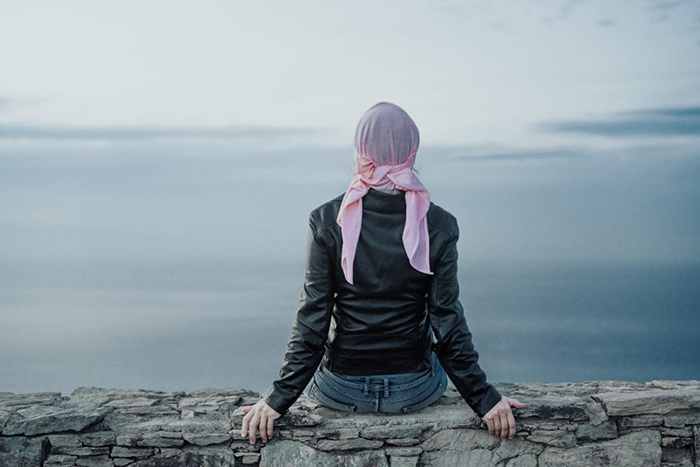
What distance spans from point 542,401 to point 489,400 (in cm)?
33

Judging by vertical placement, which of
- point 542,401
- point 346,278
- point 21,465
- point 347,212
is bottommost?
point 21,465

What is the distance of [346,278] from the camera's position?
127 inches

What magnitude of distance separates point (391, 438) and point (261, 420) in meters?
0.57

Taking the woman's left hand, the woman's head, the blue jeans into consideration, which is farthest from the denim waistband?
the woman's head

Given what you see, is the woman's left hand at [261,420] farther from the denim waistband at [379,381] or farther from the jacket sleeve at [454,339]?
the jacket sleeve at [454,339]

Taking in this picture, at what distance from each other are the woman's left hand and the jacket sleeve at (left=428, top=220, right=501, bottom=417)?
0.78 meters

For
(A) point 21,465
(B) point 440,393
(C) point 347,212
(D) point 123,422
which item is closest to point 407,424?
(B) point 440,393

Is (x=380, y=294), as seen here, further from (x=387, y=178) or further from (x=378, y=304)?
(x=387, y=178)

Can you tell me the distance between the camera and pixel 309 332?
10.5ft

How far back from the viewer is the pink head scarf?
319 cm

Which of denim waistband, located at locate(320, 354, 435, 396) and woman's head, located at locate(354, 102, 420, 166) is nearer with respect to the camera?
woman's head, located at locate(354, 102, 420, 166)

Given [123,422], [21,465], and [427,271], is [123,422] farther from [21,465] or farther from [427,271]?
[427,271]

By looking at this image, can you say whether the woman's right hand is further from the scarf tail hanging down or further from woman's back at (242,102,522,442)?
the scarf tail hanging down

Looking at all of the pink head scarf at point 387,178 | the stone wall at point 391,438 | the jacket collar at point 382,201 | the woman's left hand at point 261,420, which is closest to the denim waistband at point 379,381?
the stone wall at point 391,438
